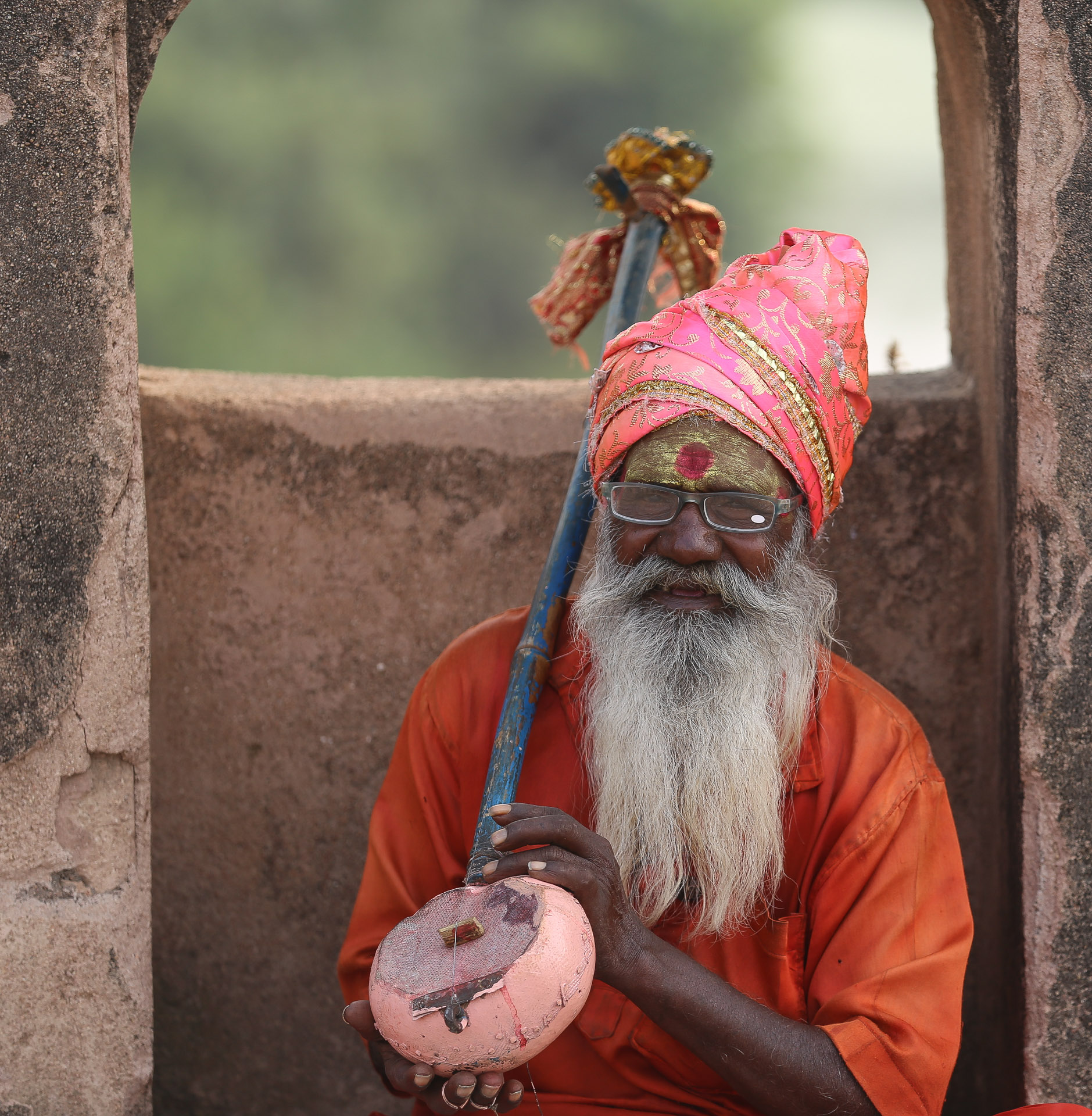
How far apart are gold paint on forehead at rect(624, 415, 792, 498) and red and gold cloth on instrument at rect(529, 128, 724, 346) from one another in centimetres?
69

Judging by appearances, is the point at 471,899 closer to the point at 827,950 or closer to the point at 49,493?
the point at 827,950

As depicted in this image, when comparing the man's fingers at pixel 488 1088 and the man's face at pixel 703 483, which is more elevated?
the man's face at pixel 703 483

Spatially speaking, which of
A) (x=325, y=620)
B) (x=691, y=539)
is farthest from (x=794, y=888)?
(x=325, y=620)

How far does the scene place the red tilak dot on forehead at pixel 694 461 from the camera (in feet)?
6.42

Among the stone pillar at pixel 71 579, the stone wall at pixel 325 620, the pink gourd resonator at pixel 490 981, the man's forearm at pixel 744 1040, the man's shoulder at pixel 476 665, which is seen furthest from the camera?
the stone wall at pixel 325 620

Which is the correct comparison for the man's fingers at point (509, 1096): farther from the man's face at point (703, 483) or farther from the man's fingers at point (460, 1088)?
the man's face at point (703, 483)

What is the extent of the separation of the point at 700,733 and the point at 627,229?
1.18 m

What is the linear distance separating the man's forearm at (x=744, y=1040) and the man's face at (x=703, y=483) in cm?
61

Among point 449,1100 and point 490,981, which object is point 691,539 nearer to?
point 490,981

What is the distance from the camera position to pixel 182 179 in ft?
35.4

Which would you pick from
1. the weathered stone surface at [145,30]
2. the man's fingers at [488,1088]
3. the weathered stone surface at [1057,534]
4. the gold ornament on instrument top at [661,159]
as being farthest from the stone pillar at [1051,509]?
the weathered stone surface at [145,30]

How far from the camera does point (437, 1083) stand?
62.6 inches

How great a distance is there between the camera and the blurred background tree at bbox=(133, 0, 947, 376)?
10.7 m

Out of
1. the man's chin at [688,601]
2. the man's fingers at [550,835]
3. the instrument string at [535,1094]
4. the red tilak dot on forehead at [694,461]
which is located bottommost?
the instrument string at [535,1094]
